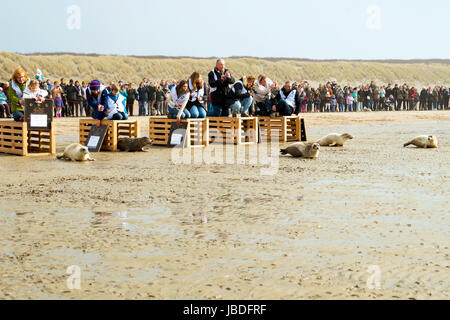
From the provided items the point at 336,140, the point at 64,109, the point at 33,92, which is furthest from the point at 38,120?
the point at 64,109

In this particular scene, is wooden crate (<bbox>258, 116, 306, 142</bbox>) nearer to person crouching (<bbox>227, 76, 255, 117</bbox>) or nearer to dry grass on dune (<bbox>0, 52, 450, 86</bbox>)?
person crouching (<bbox>227, 76, 255, 117</bbox>)

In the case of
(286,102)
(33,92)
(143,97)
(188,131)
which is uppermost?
(143,97)

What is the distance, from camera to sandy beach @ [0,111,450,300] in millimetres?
4898

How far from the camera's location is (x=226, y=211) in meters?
7.77

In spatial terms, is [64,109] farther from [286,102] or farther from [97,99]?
[97,99]

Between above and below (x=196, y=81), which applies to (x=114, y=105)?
below

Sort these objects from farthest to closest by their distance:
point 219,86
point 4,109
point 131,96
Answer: point 131,96 < point 4,109 < point 219,86

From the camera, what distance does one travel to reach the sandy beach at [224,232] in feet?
16.1

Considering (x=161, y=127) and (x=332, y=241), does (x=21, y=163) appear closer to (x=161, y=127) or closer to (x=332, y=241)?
(x=161, y=127)

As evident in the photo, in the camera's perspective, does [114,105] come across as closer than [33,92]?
No

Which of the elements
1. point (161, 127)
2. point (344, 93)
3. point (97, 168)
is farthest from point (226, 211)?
point (344, 93)

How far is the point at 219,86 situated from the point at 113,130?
3193 millimetres

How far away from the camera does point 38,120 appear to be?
14.1 meters

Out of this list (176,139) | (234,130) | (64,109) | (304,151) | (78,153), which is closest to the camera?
(78,153)
